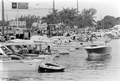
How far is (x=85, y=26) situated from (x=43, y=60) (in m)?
78.6

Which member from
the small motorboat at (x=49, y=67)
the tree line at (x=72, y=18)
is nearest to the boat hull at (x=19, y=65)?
the small motorboat at (x=49, y=67)

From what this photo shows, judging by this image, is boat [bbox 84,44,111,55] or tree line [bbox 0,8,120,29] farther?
tree line [bbox 0,8,120,29]

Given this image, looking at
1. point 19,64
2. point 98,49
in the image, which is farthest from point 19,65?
point 98,49

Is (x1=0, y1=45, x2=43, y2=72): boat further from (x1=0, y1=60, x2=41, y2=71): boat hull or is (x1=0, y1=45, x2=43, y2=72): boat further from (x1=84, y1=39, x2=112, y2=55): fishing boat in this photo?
(x1=84, y1=39, x2=112, y2=55): fishing boat

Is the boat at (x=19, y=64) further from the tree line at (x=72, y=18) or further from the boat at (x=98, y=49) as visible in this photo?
the tree line at (x=72, y=18)

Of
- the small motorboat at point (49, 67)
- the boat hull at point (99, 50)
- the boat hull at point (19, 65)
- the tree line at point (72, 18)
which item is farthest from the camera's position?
the tree line at point (72, 18)

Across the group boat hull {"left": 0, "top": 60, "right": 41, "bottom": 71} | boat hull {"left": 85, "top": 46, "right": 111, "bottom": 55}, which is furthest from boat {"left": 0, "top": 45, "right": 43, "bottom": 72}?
boat hull {"left": 85, "top": 46, "right": 111, "bottom": 55}

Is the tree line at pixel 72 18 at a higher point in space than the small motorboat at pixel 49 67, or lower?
higher

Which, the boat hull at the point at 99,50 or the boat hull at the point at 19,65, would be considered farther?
the boat hull at the point at 99,50

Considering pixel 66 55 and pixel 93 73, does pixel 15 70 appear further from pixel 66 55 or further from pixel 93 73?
pixel 66 55

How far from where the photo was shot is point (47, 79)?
24844 millimetres

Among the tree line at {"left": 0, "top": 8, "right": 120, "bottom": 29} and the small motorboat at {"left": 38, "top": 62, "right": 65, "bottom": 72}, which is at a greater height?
the tree line at {"left": 0, "top": 8, "right": 120, "bottom": 29}

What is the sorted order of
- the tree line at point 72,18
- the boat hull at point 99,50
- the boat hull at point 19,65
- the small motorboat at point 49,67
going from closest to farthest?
the boat hull at point 19,65, the small motorboat at point 49,67, the boat hull at point 99,50, the tree line at point 72,18

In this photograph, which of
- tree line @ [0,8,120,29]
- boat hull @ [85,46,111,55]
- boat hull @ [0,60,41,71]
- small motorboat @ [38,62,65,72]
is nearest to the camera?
boat hull @ [0,60,41,71]
